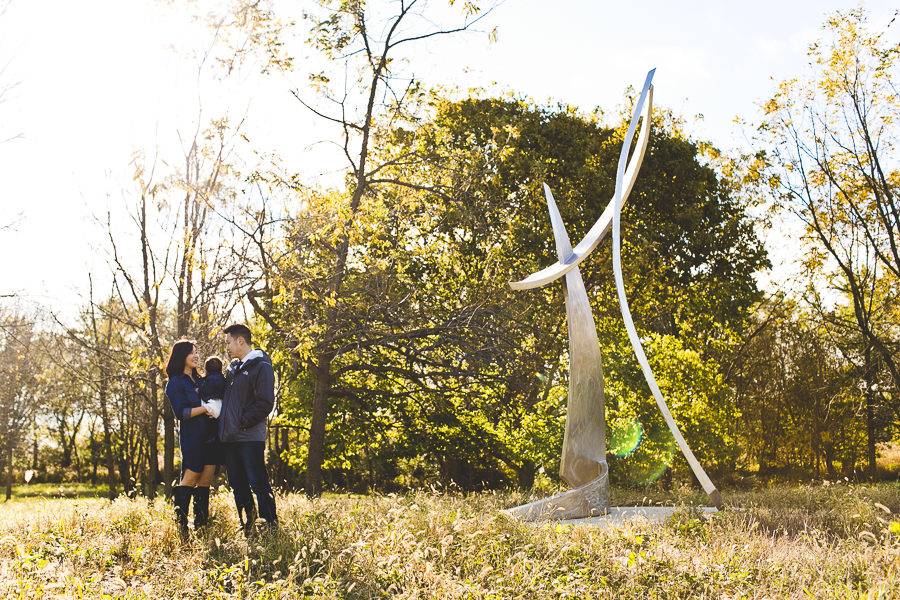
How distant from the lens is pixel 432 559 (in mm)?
3967

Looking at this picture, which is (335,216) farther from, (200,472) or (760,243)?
(760,243)

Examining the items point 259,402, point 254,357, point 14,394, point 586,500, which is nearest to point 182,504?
point 259,402

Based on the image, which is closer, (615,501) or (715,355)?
(615,501)

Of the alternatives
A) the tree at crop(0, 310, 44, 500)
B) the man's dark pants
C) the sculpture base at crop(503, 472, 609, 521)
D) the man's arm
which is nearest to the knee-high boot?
the man's dark pants

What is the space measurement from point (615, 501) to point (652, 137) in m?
8.47

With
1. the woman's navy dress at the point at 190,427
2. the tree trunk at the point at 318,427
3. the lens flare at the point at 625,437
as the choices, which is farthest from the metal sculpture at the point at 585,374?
the lens flare at the point at 625,437

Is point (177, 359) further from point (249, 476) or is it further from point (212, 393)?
point (249, 476)

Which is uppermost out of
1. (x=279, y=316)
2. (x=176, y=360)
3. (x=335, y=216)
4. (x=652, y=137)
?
(x=652, y=137)

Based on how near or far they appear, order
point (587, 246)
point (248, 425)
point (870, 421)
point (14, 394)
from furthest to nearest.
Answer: point (14, 394)
point (870, 421)
point (587, 246)
point (248, 425)

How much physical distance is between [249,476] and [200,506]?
0.55 metres

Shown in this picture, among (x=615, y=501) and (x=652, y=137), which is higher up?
(x=652, y=137)

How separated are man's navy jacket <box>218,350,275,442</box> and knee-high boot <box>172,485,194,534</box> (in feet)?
1.76

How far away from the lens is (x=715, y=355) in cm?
1633

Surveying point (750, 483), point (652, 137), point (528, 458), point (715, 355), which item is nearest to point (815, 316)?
point (715, 355)
